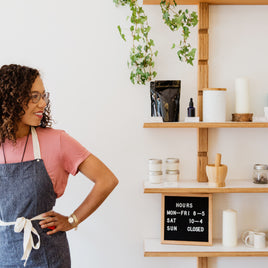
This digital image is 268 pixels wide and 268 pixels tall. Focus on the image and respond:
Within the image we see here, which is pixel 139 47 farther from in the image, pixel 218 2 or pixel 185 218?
pixel 185 218

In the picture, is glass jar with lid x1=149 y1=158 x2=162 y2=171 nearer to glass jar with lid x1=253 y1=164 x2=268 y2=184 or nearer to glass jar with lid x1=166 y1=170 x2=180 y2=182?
glass jar with lid x1=166 y1=170 x2=180 y2=182

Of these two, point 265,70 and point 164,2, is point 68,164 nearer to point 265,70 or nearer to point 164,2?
point 164,2

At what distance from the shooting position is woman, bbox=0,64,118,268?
159 cm

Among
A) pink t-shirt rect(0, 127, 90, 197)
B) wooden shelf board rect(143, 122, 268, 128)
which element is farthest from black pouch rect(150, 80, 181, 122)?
pink t-shirt rect(0, 127, 90, 197)

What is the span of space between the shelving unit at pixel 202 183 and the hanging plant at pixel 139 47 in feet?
0.37

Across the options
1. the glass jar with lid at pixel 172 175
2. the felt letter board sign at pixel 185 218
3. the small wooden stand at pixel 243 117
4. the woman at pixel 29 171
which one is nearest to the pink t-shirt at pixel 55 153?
the woman at pixel 29 171

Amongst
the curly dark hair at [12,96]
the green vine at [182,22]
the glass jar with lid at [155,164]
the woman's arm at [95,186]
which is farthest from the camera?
the glass jar with lid at [155,164]

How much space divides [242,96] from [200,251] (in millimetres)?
873

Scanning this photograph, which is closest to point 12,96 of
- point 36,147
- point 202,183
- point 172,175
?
point 36,147

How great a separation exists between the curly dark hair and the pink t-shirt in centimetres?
6

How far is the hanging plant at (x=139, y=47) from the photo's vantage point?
82.6 inches

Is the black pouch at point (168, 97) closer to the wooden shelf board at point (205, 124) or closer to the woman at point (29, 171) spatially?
the wooden shelf board at point (205, 124)

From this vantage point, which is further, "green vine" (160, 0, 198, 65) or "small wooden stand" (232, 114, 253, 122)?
"small wooden stand" (232, 114, 253, 122)

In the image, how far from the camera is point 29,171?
1.60 meters
